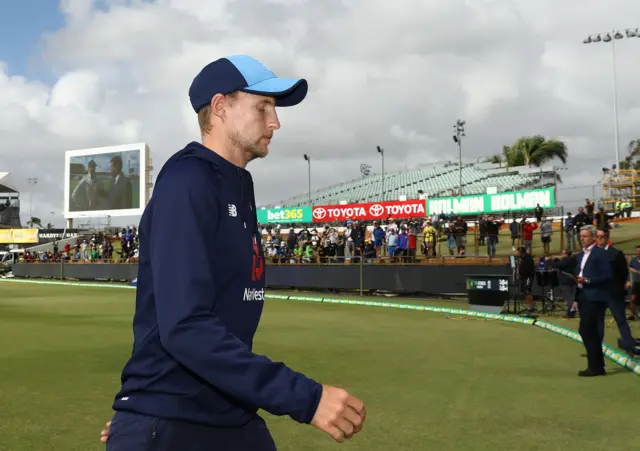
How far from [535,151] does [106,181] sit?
1782 inches

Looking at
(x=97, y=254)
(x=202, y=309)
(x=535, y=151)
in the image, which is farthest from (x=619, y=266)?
(x=535, y=151)

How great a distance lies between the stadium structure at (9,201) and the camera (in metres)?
108

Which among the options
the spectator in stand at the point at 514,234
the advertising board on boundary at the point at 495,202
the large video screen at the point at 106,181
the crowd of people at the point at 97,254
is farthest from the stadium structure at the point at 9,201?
the spectator in stand at the point at 514,234

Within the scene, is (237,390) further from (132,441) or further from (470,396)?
(470,396)

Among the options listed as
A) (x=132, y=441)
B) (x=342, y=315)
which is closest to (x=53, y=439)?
(x=132, y=441)

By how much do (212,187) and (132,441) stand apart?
75 cm

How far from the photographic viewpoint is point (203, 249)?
69.0 inches

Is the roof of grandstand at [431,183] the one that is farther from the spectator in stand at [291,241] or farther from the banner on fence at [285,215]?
the spectator in stand at [291,241]

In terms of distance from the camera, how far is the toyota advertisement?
4569 cm

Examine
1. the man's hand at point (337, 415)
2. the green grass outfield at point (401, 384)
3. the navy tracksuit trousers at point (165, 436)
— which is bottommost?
the green grass outfield at point (401, 384)

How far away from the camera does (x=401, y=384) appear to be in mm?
8156

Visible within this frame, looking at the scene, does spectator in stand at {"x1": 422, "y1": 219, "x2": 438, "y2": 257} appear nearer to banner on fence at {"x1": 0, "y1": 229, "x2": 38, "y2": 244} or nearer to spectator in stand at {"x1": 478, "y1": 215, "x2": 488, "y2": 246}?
spectator in stand at {"x1": 478, "y1": 215, "x2": 488, "y2": 246}

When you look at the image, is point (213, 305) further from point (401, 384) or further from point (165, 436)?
point (401, 384)

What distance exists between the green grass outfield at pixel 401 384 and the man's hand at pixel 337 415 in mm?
3961
